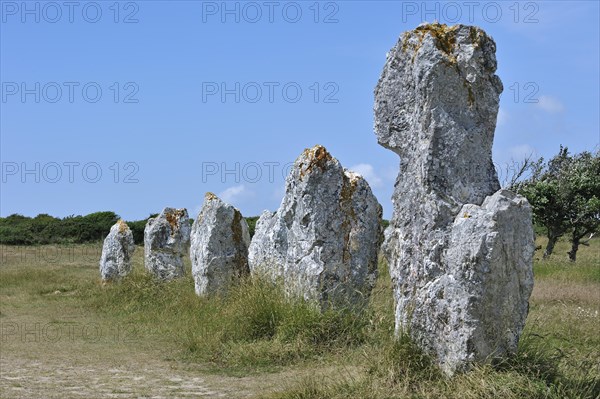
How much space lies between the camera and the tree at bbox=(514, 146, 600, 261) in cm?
3022

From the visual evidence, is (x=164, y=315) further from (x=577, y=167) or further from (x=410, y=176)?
(x=577, y=167)

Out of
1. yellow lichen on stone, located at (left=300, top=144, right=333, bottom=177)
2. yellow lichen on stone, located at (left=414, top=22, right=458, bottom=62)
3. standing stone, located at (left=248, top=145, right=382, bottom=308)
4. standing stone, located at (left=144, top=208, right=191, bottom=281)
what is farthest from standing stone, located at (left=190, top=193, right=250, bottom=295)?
yellow lichen on stone, located at (left=414, top=22, right=458, bottom=62)

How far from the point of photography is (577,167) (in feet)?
105

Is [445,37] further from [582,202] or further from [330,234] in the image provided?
[582,202]

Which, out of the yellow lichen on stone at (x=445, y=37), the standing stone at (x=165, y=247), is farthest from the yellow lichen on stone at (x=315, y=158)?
the standing stone at (x=165, y=247)

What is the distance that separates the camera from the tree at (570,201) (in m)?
30.2

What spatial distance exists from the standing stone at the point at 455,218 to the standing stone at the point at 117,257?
533 inches

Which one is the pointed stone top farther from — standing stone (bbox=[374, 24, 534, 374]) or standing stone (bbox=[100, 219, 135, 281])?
standing stone (bbox=[100, 219, 135, 281])

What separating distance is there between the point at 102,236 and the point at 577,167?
2158 centimetres

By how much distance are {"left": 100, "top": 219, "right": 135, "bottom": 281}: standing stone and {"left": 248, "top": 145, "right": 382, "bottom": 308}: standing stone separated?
Answer: 9.40 meters

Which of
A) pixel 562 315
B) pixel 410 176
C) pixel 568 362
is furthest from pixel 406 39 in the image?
pixel 562 315

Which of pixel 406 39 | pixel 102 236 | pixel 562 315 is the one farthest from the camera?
pixel 102 236

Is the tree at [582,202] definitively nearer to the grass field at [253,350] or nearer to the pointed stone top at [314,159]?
the grass field at [253,350]

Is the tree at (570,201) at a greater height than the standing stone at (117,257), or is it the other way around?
the tree at (570,201)
